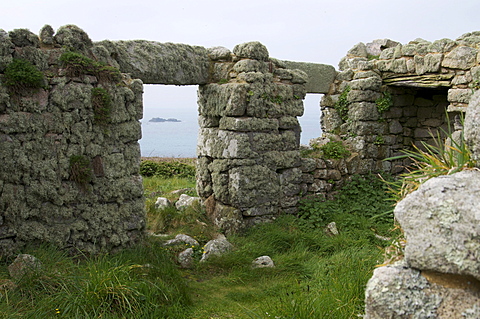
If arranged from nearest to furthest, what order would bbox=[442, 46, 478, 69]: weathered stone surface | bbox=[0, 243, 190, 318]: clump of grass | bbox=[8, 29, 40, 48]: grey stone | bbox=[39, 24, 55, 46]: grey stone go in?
bbox=[0, 243, 190, 318]: clump of grass < bbox=[8, 29, 40, 48]: grey stone < bbox=[39, 24, 55, 46]: grey stone < bbox=[442, 46, 478, 69]: weathered stone surface

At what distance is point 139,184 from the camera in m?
5.07

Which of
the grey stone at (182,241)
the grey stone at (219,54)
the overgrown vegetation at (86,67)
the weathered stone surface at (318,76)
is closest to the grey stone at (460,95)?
the weathered stone surface at (318,76)

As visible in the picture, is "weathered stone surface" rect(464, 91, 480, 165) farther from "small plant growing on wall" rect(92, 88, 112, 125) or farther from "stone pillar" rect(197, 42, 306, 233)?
"stone pillar" rect(197, 42, 306, 233)

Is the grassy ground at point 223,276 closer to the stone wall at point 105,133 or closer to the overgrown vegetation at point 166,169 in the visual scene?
the stone wall at point 105,133

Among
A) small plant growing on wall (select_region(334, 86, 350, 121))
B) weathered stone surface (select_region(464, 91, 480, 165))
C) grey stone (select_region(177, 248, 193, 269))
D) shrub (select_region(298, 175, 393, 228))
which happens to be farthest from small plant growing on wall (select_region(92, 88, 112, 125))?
small plant growing on wall (select_region(334, 86, 350, 121))

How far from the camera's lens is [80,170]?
15.0ft

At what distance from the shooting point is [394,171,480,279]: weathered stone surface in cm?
157

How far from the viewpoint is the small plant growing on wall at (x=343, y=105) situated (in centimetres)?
808

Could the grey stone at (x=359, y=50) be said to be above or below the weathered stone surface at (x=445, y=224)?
above

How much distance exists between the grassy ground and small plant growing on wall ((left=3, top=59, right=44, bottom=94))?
5.24ft

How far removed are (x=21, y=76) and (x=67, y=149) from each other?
2.72 ft

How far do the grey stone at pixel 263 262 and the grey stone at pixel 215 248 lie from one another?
1.48 ft

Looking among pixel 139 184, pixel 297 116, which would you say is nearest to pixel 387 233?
pixel 297 116

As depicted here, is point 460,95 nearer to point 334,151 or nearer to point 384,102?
point 384,102
